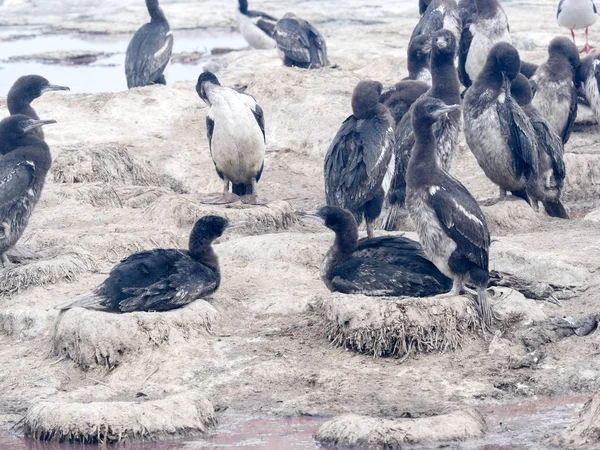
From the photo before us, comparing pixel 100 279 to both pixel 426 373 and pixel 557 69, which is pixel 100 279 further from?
pixel 557 69

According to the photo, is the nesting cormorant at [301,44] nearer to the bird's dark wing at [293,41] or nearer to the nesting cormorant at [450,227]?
the bird's dark wing at [293,41]

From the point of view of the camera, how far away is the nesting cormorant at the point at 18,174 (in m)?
11.1

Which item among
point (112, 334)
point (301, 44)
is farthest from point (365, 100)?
point (301, 44)

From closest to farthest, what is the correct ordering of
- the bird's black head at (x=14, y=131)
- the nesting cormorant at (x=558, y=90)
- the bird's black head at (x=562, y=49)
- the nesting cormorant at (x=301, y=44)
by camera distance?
the bird's black head at (x=14, y=131) → the nesting cormorant at (x=558, y=90) → the bird's black head at (x=562, y=49) → the nesting cormorant at (x=301, y=44)

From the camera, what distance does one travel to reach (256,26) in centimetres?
2386

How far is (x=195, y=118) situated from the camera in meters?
18.2

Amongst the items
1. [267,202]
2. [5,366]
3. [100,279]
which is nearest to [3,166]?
[100,279]

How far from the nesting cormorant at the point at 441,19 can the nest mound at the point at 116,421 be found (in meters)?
9.92

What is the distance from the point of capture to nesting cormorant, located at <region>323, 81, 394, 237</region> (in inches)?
448

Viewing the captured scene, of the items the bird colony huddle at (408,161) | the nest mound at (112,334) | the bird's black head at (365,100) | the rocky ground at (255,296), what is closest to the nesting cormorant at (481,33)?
the bird colony huddle at (408,161)

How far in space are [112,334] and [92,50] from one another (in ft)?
64.5

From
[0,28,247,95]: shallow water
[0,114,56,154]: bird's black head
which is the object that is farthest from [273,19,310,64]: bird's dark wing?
[0,114,56,154]: bird's black head

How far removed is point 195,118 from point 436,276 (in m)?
9.06

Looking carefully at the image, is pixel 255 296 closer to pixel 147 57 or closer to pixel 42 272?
pixel 42 272
